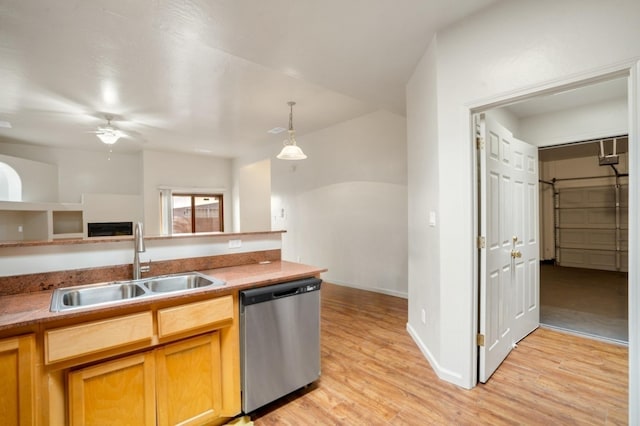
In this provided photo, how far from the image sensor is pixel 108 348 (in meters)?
1.44

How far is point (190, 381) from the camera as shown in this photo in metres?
1.74

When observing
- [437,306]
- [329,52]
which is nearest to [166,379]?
[437,306]

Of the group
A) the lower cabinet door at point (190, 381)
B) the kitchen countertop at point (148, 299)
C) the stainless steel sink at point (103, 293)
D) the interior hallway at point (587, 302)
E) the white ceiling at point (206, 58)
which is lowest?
the interior hallway at point (587, 302)

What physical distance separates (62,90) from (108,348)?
380 cm

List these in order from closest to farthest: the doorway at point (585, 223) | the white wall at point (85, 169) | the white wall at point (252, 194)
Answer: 1. the doorway at point (585, 223)
2. the white wall at point (85, 169)
3. the white wall at point (252, 194)

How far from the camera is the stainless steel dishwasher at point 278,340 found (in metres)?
1.87

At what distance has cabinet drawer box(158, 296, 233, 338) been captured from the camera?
1597 millimetres

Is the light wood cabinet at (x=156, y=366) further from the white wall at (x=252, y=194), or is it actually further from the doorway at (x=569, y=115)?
the white wall at (x=252, y=194)

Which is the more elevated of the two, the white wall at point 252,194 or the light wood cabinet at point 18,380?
the white wall at point 252,194

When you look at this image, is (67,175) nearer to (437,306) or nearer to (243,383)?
(243,383)

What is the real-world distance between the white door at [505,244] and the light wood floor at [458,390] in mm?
212

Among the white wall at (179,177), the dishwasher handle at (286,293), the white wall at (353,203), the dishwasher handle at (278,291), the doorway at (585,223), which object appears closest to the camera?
the dishwasher handle at (278,291)

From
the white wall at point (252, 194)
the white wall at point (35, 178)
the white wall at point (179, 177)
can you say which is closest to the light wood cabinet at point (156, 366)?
the white wall at point (252, 194)

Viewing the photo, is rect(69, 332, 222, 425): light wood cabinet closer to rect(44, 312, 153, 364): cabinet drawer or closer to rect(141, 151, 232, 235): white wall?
rect(44, 312, 153, 364): cabinet drawer
